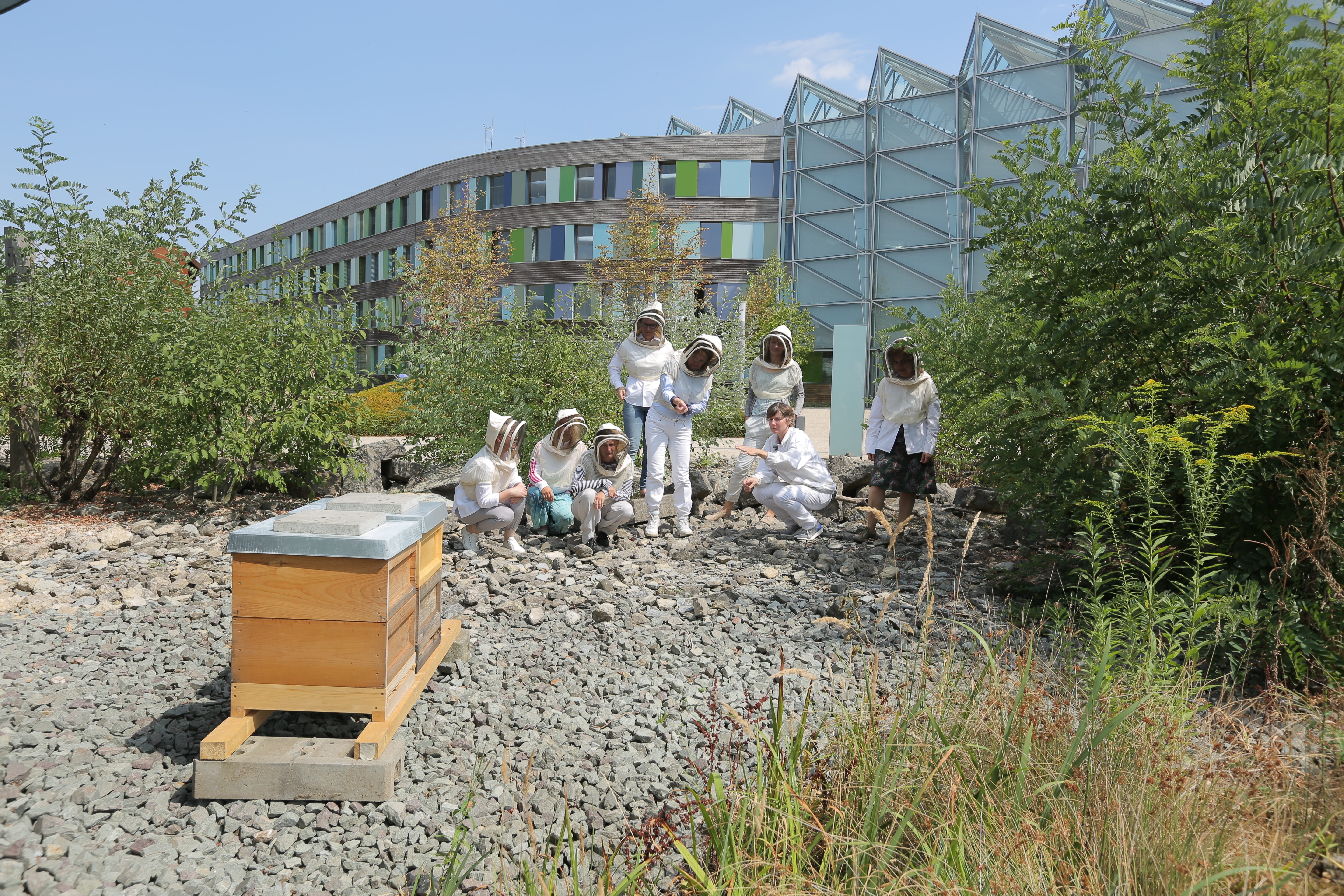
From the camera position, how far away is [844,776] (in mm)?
2666

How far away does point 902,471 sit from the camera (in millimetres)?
7250

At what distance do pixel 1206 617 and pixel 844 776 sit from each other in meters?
2.15

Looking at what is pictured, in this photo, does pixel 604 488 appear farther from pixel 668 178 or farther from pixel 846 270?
pixel 668 178

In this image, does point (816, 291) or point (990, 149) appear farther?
point (816, 291)

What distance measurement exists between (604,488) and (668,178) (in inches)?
1352

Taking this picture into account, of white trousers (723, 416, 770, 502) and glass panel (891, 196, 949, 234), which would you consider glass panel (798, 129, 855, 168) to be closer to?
glass panel (891, 196, 949, 234)

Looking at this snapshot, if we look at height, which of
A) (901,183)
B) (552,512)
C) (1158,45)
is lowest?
(552,512)

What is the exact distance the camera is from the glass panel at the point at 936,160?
29125 millimetres

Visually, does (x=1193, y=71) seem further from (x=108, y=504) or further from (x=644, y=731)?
(x=108, y=504)

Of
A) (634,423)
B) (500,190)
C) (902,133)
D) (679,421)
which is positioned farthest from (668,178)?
(679,421)

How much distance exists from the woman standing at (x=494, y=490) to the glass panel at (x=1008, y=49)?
2628 cm

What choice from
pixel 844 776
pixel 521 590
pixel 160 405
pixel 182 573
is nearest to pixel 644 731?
pixel 844 776

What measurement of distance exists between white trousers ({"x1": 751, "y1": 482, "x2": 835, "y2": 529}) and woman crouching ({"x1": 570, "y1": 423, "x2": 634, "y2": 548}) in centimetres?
122

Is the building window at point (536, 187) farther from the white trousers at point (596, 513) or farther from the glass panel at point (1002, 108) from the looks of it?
the white trousers at point (596, 513)
